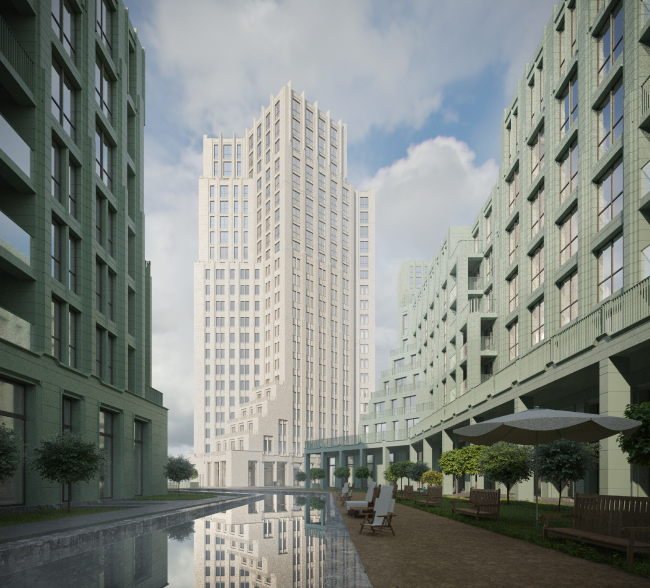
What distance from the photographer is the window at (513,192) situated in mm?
37094

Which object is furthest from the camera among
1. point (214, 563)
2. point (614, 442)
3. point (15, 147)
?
point (15, 147)

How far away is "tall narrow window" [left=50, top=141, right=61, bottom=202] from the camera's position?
83.1ft

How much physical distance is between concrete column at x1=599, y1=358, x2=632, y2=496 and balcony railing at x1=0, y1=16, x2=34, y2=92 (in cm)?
2275

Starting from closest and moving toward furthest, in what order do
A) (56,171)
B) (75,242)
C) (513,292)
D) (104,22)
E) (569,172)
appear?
(56,171)
(75,242)
(569,172)
(104,22)
(513,292)

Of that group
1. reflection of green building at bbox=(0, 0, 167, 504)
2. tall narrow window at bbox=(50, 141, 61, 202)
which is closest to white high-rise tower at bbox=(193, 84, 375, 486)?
reflection of green building at bbox=(0, 0, 167, 504)

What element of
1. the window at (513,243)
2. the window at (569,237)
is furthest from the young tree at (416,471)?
the window at (569,237)

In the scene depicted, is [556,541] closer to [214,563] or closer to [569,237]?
[214,563]

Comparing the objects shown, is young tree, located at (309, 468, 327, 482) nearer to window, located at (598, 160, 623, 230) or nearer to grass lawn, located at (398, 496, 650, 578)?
grass lawn, located at (398, 496, 650, 578)

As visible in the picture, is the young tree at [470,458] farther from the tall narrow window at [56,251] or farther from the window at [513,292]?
the tall narrow window at [56,251]

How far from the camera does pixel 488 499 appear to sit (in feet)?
60.6

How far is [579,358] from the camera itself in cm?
2194

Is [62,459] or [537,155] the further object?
[537,155]

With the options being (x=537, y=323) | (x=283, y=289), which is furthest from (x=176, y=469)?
(x=283, y=289)

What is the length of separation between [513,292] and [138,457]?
80.1 feet
